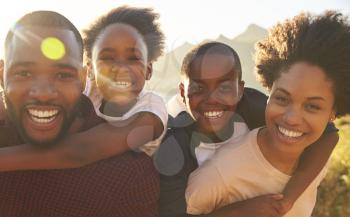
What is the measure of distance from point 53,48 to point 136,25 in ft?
3.93

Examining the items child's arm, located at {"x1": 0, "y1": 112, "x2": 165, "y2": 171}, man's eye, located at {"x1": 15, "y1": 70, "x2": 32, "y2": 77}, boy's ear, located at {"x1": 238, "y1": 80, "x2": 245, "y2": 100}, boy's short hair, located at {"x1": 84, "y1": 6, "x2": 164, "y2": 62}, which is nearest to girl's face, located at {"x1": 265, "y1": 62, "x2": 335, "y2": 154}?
boy's ear, located at {"x1": 238, "y1": 80, "x2": 245, "y2": 100}

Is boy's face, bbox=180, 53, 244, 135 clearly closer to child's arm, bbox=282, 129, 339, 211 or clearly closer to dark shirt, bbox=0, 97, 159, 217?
child's arm, bbox=282, 129, 339, 211

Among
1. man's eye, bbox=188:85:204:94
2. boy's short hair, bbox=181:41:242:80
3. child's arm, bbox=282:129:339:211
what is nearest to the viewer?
child's arm, bbox=282:129:339:211

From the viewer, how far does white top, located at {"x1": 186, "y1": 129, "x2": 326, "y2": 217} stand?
3.00 metres

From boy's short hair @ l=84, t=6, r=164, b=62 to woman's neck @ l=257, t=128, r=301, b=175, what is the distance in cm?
120

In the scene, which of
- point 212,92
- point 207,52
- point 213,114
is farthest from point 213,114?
point 207,52

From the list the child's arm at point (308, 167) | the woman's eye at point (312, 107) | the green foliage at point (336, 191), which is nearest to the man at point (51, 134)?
the child's arm at point (308, 167)

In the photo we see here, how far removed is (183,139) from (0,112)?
120 centimetres

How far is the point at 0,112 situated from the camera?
2607mm

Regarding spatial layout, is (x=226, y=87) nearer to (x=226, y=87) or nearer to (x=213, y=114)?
(x=226, y=87)

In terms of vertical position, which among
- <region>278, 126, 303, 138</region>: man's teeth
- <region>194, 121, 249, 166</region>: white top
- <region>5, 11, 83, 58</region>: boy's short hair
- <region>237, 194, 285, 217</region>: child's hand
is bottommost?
→ <region>237, 194, 285, 217</region>: child's hand

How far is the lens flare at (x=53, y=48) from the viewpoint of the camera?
2.46m

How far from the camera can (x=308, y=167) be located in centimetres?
317

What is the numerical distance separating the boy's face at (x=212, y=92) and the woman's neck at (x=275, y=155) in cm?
33
